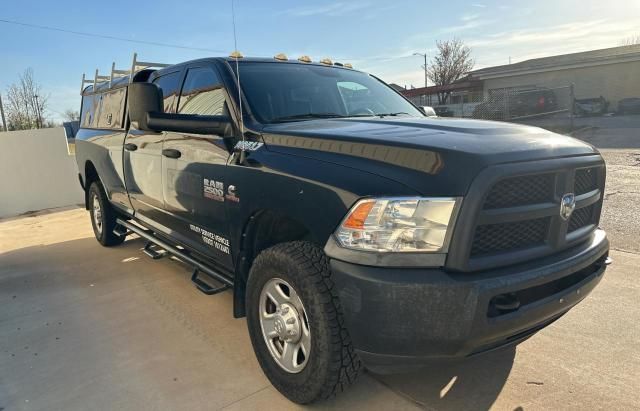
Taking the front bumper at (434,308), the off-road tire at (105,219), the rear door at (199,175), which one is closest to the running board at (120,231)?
the off-road tire at (105,219)

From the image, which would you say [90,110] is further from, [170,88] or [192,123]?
[192,123]

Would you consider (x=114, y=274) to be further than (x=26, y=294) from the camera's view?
Yes

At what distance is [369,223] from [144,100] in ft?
5.94

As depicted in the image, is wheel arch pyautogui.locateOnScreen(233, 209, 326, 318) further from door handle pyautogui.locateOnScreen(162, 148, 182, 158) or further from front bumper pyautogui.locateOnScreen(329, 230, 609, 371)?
door handle pyautogui.locateOnScreen(162, 148, 182, 158)

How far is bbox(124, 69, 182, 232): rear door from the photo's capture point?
4.05 metres

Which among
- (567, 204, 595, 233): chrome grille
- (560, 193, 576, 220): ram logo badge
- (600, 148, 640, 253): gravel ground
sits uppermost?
(560, 193, 576, 220): ram logo badge

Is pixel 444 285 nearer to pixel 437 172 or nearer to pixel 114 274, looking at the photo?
pixel 437 172

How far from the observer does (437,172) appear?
2.04 meters

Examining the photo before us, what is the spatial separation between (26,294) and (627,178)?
31.4 feet

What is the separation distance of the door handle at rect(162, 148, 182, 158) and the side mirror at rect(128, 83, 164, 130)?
608mm

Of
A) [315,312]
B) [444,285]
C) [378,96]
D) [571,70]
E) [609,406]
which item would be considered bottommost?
[609,406]

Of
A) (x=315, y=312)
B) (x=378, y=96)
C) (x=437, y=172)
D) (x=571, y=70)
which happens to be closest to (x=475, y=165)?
(x=437, y=172)

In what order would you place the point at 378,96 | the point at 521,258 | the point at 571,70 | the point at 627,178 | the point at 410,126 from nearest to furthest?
1. the point at 521,258
2. the point at 410,126
3. the point at 378,96
4. the point at 627,178
5. the point at 571,70

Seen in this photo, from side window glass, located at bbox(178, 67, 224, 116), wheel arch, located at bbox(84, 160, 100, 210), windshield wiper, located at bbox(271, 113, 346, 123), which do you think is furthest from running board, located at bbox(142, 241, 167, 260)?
windshield wiper, located at bbox(271, 113, 346, 123)
